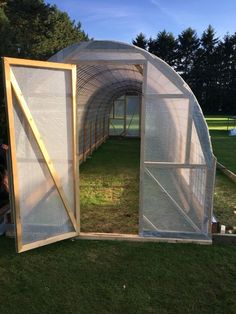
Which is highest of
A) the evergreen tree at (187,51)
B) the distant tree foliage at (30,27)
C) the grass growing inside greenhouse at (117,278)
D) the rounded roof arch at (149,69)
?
the evergreen tree at (187,51)

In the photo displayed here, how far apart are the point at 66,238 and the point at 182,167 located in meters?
2.08

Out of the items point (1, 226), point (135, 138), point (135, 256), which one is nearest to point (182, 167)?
point (135, 256)

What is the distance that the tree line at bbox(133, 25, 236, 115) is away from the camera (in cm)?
4691

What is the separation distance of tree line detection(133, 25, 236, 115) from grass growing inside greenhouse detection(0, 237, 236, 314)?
44.8m

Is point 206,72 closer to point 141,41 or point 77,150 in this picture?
point 141,41

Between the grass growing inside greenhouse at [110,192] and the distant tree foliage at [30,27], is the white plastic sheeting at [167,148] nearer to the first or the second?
the grass growing inside greenhouse at [110,192]

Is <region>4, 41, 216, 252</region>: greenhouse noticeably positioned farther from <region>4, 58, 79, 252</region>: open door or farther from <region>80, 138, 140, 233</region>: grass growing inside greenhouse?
<region>80, 138, 140, 233</region>: grass growing inside greenhouse

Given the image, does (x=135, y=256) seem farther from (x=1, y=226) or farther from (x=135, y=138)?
(x=135, y=138)

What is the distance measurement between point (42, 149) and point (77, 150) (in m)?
0.57

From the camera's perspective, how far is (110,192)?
7430mm

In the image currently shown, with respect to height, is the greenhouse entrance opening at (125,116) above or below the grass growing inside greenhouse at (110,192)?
above

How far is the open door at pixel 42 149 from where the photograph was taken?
4.09 m

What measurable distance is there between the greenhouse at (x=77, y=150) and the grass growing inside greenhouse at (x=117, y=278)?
28 cm

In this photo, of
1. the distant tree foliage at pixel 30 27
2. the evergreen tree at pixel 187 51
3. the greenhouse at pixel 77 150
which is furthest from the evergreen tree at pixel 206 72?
the greenhouse at pixel 77 150
